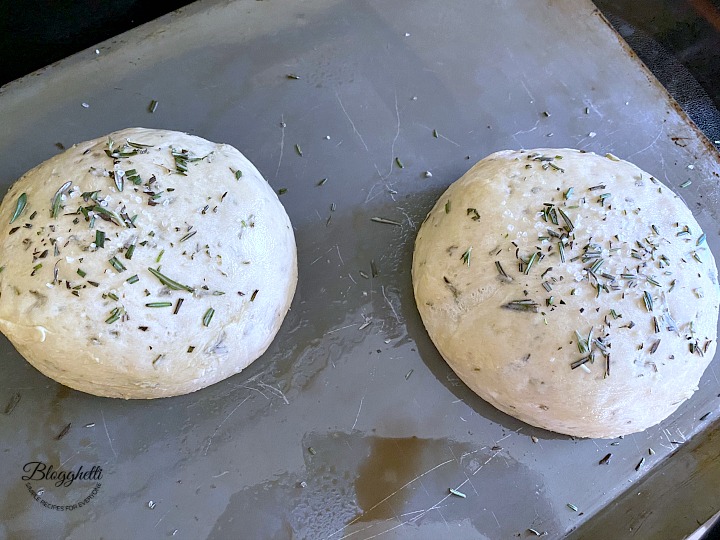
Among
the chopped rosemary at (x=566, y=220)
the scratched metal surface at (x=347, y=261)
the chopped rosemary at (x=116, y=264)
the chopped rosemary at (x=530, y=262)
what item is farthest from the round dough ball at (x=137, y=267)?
the chopped rosemary at (x=566, y=220)

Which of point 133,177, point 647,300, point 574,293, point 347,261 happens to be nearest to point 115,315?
point 133,177

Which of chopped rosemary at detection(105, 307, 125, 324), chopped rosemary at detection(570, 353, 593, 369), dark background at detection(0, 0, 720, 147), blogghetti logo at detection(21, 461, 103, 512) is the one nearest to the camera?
chopped rosemary at detection(105, 307, 125, 324)

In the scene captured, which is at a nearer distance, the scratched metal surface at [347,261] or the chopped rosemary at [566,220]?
the chopped rosemary at [566,220]

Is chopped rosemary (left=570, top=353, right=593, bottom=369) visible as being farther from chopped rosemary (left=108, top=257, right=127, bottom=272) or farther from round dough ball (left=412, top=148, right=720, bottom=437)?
chopped rosemary (left=108, top=257, right=127, bottom=272)

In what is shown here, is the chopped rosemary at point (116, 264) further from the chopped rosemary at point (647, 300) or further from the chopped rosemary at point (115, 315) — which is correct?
the chopped rosemary at point (647, 300)

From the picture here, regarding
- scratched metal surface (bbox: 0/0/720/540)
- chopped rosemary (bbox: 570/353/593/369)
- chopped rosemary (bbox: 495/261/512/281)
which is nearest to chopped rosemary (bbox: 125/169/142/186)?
scratched metal surface (bbox: 0/0/720/540)

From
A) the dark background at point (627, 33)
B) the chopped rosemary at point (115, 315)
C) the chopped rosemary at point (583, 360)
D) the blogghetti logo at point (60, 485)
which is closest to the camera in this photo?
the chopped rosemary at point (115, 315)

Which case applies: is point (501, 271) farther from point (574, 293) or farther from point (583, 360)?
point (583, 360)

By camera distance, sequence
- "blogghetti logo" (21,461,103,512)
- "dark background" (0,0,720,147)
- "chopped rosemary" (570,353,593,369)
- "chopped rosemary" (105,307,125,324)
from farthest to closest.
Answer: "dark background" (0,0,720,147) → "blogghetti logo" (21,461,103,512) → "chopped rosemary" (570,353,593,369) → "chopped rosemary" (105,307,125,324)
